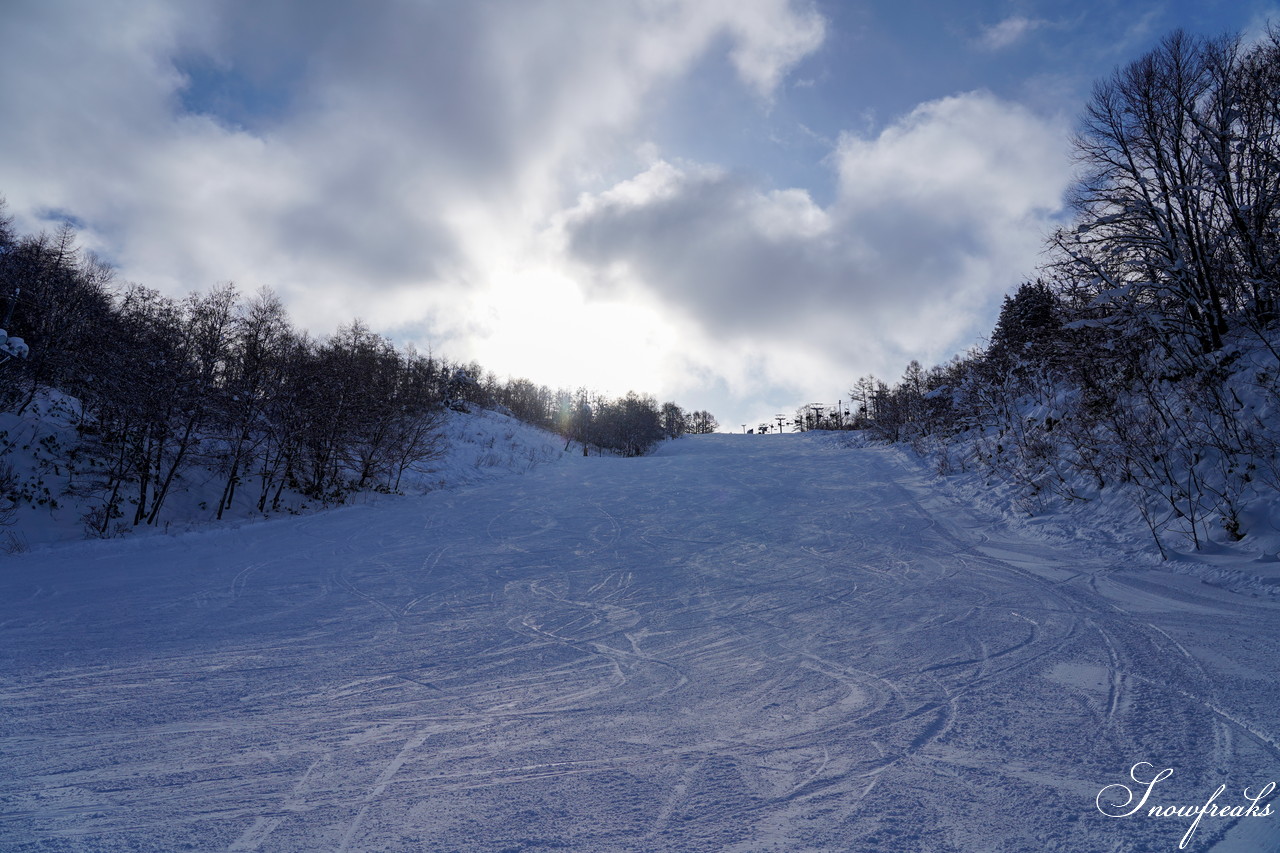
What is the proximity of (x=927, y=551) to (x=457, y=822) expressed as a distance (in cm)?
834

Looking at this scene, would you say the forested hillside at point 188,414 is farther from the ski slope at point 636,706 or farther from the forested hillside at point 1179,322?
the forested hillside at point 1179,322

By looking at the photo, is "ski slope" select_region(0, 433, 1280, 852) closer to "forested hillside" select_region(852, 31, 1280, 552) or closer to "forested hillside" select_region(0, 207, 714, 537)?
"forested hillside" select_region(852, 31, 1280, 552)

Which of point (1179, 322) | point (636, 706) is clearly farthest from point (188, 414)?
point (1179, 322)

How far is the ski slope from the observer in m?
2.39

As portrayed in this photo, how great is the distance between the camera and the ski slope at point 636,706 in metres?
2.39

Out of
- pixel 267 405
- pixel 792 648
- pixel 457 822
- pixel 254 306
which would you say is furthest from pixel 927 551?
pixel 254 306

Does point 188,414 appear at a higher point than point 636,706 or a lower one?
higher

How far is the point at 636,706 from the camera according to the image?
3600 millimetres

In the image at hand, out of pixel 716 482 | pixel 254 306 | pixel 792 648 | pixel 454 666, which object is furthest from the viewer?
pixel 716 482

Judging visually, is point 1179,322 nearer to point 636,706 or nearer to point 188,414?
point 636,706

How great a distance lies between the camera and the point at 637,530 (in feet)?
36.5

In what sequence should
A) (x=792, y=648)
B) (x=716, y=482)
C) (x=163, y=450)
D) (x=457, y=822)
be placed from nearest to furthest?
(x=457, y=822)
(x=792, y=648)
(x=163, y=450)
(x=716, y=482)

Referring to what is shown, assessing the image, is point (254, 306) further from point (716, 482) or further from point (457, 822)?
point (457, 822)

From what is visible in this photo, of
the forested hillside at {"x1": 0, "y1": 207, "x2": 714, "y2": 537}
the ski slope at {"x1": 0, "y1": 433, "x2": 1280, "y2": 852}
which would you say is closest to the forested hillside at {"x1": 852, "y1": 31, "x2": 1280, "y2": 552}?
the ski slope at {"x1": 0, "y1": 433, "x2": 1280, "y2": 852}
